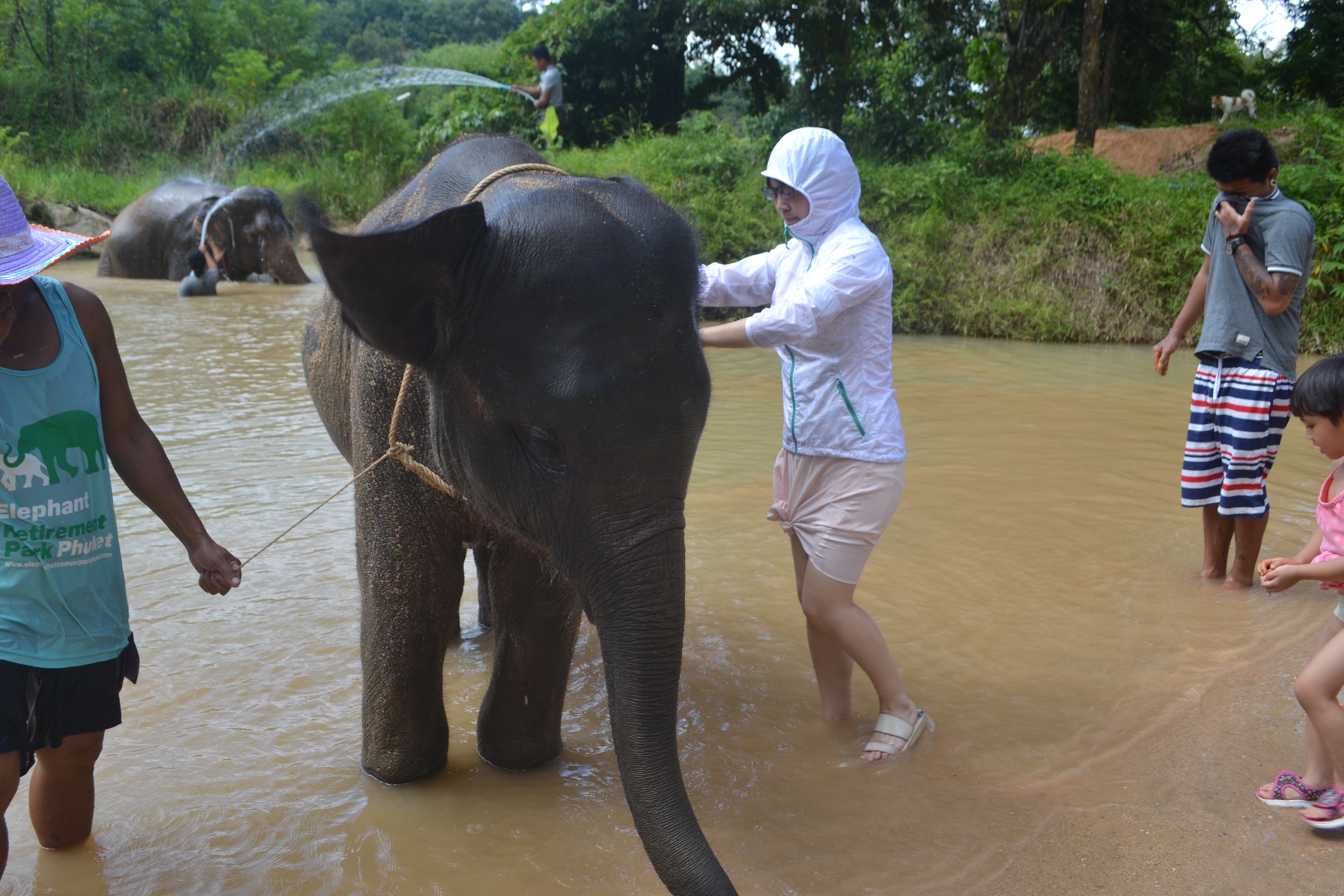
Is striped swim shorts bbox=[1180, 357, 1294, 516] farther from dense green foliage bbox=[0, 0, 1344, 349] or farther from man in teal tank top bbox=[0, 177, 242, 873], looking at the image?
man in teal tank top bbox=[0, 177, 242, 873]

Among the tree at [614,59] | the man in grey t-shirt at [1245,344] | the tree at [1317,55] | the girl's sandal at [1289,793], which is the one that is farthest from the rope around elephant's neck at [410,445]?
the tree at [1317,55]

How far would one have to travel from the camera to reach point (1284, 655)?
14.3 feet

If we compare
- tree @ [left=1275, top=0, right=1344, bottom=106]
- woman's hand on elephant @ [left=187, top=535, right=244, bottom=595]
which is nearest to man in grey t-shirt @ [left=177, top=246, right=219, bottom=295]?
woman's hand on elephant @ [left=187, top=535, right=244, bottom=595]

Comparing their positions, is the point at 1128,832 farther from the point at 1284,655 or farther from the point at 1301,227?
the point at 1301,227

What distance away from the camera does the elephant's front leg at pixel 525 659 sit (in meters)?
3.40

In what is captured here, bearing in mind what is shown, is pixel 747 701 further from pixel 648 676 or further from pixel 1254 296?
pixel 1254 296

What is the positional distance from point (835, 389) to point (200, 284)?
13844 millimetres

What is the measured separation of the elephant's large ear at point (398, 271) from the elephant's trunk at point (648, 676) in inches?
30.2

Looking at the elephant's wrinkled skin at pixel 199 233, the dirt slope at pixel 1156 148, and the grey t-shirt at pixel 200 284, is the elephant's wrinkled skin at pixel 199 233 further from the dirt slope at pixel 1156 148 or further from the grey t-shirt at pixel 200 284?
the dirt slope at pixel 1156 148

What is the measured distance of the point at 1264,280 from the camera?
4.88 meters

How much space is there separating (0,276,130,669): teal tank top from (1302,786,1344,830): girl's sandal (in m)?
3.38

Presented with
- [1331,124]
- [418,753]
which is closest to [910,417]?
[418,753]

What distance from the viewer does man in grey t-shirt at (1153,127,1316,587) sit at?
16.1 ft

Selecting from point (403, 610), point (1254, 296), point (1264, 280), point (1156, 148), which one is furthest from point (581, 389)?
point (1156, 148)
